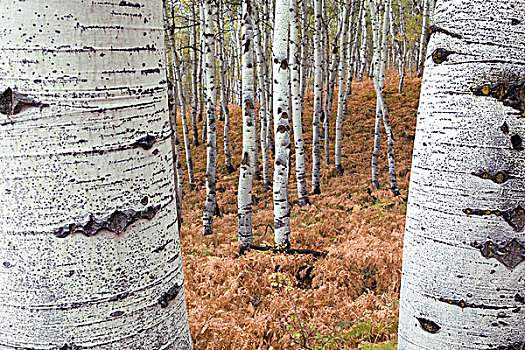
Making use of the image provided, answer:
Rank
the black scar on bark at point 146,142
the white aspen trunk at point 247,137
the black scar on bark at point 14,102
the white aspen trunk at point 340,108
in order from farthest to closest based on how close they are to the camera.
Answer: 1. the white aspen trunk at point 340,108
2. the white aspen trunk at point 247,137
3. the black scar on bark at point 146,142
4. the black scar on bark at point 14,102

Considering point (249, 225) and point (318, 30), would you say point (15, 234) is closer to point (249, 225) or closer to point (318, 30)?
point (249, 225)

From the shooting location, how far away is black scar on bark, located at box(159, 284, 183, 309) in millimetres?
1042

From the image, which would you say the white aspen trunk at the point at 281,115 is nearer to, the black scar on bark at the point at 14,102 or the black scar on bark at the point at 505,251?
the black scar on bark at the point at 505,251

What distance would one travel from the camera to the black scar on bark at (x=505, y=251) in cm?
112

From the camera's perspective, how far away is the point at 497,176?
111 centimetres

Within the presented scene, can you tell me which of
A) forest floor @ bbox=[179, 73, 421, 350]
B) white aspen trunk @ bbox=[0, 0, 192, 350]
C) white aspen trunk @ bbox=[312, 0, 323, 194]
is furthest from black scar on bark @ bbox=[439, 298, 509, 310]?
white aspen trunk @ bbox=[312, 0, 323, 194]

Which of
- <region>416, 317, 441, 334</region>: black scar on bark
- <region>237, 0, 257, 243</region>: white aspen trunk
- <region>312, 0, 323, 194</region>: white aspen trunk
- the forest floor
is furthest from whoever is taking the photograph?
<region>312, 0, 323, 194</region>: white aspen trunk

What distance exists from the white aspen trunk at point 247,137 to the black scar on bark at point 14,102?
6.37m

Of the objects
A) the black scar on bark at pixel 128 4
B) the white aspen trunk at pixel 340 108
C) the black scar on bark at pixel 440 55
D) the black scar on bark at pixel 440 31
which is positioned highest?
the black scar on bark at pixel 128 4

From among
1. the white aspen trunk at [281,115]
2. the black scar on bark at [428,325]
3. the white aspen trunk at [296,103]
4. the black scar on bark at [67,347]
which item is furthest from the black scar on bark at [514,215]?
the white aspen trunk at [296,103]

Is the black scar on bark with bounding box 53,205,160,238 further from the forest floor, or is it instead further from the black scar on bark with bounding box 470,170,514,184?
the forest floor

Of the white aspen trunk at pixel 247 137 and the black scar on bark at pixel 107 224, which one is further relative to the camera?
the white aspen trunk at pixel 247 137

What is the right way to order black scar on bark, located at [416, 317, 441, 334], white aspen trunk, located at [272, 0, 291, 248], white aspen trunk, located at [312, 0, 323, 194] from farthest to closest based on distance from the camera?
white aspen trunk, located at [312, 0, 323, 194]
white aspen trunk, located at [272, 0, 291, 248]
black scar on bark, located at [416, 317, 441, 334]

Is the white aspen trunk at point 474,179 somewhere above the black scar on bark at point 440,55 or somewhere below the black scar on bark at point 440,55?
below
